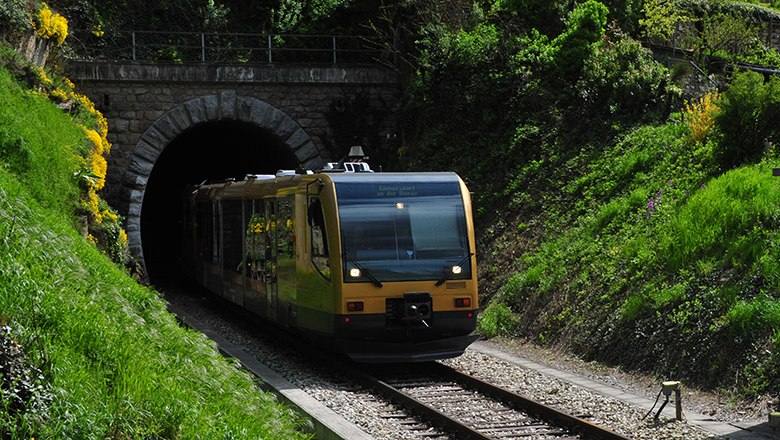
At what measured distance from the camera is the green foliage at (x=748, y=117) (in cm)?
→ 1470

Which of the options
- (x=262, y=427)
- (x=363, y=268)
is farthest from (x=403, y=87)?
(x=262, y=427)

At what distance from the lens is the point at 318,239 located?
13.5 meters

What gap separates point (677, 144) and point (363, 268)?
7.07 metres

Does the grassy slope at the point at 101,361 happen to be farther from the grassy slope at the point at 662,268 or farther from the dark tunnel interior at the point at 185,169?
the dark tunnel interior at the point at 185,169

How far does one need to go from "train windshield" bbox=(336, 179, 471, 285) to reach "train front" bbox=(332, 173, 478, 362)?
0.01 meters

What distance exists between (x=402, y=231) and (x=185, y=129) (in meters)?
14.0

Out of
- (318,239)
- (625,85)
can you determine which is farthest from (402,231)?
(625,85)

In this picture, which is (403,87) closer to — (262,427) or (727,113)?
(727,113)

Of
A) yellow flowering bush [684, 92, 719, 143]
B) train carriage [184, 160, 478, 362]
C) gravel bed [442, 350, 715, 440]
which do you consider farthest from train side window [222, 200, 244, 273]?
yellow flowering bush [684, 92, 719, 143]

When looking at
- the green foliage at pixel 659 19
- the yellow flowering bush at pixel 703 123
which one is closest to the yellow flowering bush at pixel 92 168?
the yellow flowering bush at pixel 703 123

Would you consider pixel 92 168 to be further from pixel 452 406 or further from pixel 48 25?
pixel 452 406

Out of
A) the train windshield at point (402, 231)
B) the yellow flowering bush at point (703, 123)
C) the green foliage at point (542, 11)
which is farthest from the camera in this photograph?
Answer: the green foliage at point (542, 11)

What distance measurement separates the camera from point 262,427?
22.9 feet

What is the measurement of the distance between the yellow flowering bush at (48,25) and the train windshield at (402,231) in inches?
447
